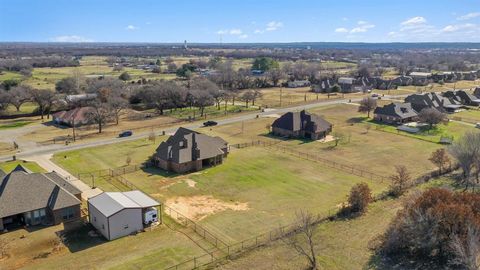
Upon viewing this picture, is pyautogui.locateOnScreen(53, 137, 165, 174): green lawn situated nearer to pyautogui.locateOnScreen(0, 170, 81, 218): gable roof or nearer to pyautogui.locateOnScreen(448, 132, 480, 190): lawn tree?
pyautogui.locateOnScreen(0, 170, 81, 218): gable roof

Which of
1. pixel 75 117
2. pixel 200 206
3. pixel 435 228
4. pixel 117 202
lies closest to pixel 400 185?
pixel 435 228

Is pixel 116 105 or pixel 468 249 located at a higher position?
pixel 116 105

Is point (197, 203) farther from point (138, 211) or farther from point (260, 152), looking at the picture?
point (260, 152)

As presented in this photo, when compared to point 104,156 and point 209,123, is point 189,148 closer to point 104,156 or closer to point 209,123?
point 104,156

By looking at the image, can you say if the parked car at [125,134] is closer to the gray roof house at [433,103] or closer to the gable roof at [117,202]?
the gable roof at [117,202]

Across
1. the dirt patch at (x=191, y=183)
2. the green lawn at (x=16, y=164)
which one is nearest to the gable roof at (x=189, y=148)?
the dirt patch at (x=191, y=183)

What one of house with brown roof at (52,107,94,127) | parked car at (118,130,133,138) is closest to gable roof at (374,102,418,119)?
parked car at (118,130,133,138)
